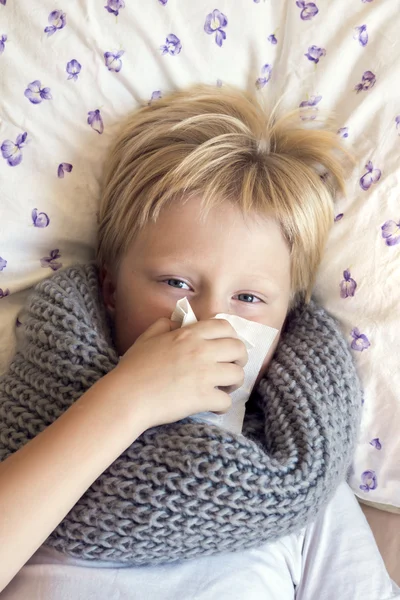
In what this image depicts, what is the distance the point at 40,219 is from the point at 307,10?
2.13 ft

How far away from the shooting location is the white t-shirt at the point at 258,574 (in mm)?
890

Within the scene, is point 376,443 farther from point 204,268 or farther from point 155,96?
point 155,96

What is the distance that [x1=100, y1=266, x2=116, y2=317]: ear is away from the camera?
3.85 feet

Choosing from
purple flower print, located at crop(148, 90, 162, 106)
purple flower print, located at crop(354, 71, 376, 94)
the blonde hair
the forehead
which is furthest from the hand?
purple flower print, located at crop(354, 71, 376, 94)

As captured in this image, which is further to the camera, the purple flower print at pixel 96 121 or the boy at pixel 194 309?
the purple flower print at pixel 96 121

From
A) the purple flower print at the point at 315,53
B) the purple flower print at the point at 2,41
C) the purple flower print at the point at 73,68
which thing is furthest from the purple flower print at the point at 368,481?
the purple flower print at the point at 2,41

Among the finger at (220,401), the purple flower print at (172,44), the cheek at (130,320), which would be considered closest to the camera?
the finger at (220,401)

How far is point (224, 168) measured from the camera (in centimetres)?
107

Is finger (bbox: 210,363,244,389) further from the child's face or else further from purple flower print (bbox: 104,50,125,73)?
purple flower print (bbox: 104,50,125,73)

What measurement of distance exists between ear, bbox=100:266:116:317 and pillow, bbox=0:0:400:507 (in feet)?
0.23

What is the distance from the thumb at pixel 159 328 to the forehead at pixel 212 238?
104 mm

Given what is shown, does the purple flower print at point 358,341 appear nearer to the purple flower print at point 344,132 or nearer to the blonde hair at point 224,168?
the blonde hair at point 224,168

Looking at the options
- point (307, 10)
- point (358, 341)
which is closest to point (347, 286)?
point (358, 341)

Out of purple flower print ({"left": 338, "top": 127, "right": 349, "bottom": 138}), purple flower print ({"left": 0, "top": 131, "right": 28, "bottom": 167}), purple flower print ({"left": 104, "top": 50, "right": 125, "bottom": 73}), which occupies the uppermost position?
purple flower print ({"left": 104, "top": 50, "right": 125, "bottom": 73})
